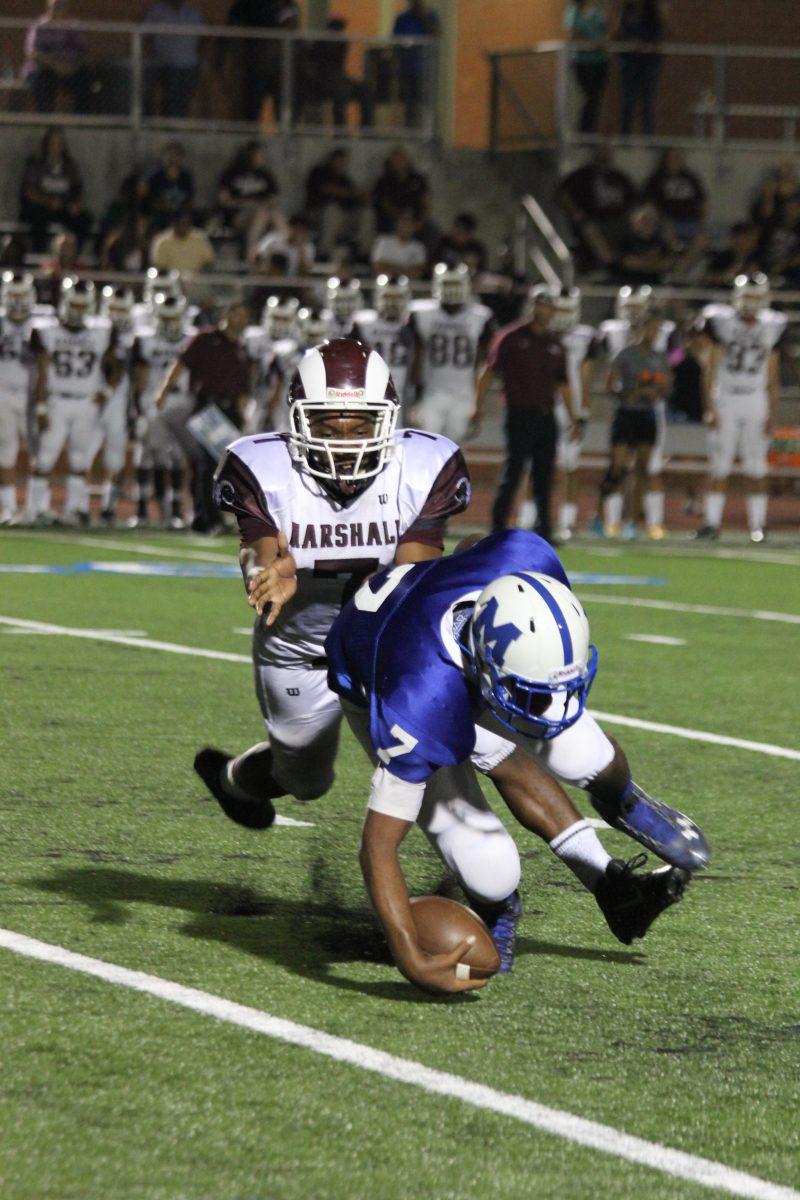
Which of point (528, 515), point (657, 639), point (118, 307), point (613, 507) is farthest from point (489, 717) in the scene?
point (118, 307)

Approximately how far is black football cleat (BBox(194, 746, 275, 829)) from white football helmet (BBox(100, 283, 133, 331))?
1120 centimetres

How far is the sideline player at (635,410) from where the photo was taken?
16.2 metres

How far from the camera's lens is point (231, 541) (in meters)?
15.6

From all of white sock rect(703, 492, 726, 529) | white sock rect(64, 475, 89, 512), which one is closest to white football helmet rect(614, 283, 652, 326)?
white sock rect(703, 492, 726, 529)

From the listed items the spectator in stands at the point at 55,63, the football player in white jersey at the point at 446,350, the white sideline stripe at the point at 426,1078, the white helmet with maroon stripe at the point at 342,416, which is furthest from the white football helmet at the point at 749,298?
the white sideline stripe at the point at 426,1078

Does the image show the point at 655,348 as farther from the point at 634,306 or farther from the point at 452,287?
the point at 452,287

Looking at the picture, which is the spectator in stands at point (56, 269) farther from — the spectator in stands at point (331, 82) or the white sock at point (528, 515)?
the white sock at point (528, 515)

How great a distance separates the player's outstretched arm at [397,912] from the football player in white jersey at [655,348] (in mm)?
12390

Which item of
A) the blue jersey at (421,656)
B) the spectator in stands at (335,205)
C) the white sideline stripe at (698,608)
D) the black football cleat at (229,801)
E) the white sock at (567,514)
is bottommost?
the white sock at (567,514)

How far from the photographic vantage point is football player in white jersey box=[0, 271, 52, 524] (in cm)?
1617

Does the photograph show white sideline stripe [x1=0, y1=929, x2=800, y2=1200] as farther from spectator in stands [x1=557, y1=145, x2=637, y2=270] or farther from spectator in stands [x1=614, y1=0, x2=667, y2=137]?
spectator in stands [x1=614, y1=0, x2=667, y2=137]

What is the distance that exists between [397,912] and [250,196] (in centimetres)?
1645

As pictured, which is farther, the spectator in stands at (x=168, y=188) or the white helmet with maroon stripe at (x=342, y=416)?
the spectator in stands at (x=168, y=188)

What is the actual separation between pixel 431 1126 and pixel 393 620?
1.19 metres
